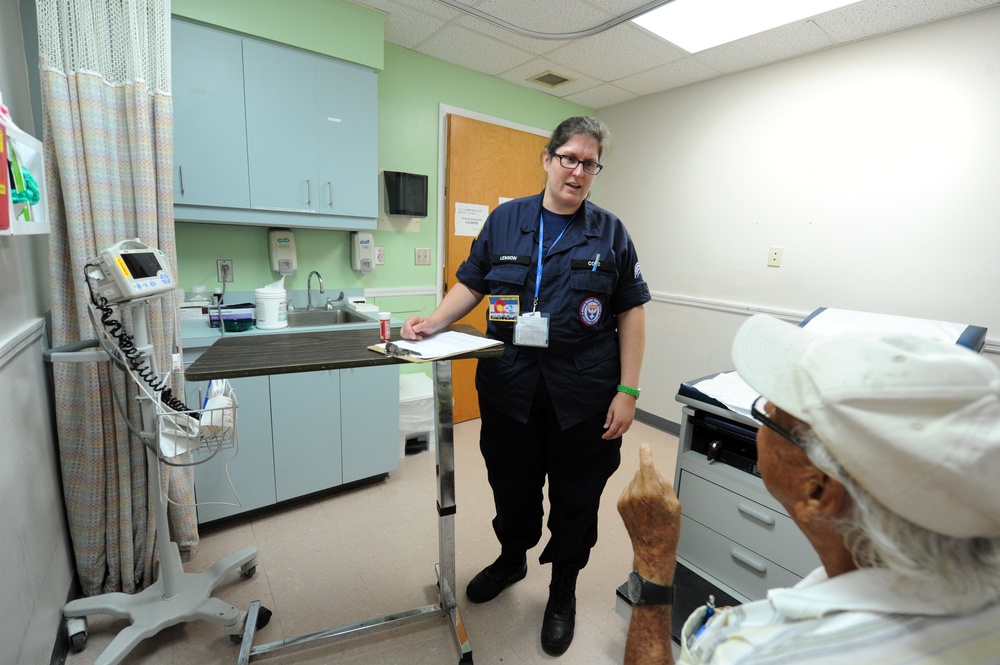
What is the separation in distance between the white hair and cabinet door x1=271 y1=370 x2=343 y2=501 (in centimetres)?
206

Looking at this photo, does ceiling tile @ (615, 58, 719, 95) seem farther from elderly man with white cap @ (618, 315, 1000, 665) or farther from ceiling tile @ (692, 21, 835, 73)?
elderly man with white cap @ (618, 315, 1000, 665)

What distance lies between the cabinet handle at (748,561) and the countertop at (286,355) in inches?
44.7

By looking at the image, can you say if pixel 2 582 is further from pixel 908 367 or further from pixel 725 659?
pixel 908 367

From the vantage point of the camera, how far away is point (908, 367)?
467 mm

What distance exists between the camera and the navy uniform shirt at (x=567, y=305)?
4.54 ft

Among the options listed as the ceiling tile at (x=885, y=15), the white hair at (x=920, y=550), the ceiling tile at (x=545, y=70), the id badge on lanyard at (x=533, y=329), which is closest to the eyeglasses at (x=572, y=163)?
the id badge on lanyard at (x=533, y=329)

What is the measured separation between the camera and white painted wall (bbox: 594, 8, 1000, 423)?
2092 mm

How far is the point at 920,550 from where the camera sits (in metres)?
0.49

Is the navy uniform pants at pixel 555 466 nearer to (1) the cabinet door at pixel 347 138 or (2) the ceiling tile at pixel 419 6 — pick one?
(1) the cabinet door at pixel 347 138

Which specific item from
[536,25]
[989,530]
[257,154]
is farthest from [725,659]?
[536,25]

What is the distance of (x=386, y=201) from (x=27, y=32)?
160cm

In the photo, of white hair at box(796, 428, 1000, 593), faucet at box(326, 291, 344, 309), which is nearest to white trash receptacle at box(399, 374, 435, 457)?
faucet at box(326, 291, 344, 309)

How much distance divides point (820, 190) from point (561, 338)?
2160 mm

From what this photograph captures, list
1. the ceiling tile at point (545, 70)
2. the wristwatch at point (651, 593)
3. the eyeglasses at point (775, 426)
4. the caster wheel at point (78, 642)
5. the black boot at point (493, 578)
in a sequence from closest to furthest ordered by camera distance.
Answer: the eyeglasses at point (775, 426)
the wristwatch at point (651, 593)
the caster wheel at point (78, 642)
the black boot at point (493, 578)
the ceiling tile at point (545, 70)
